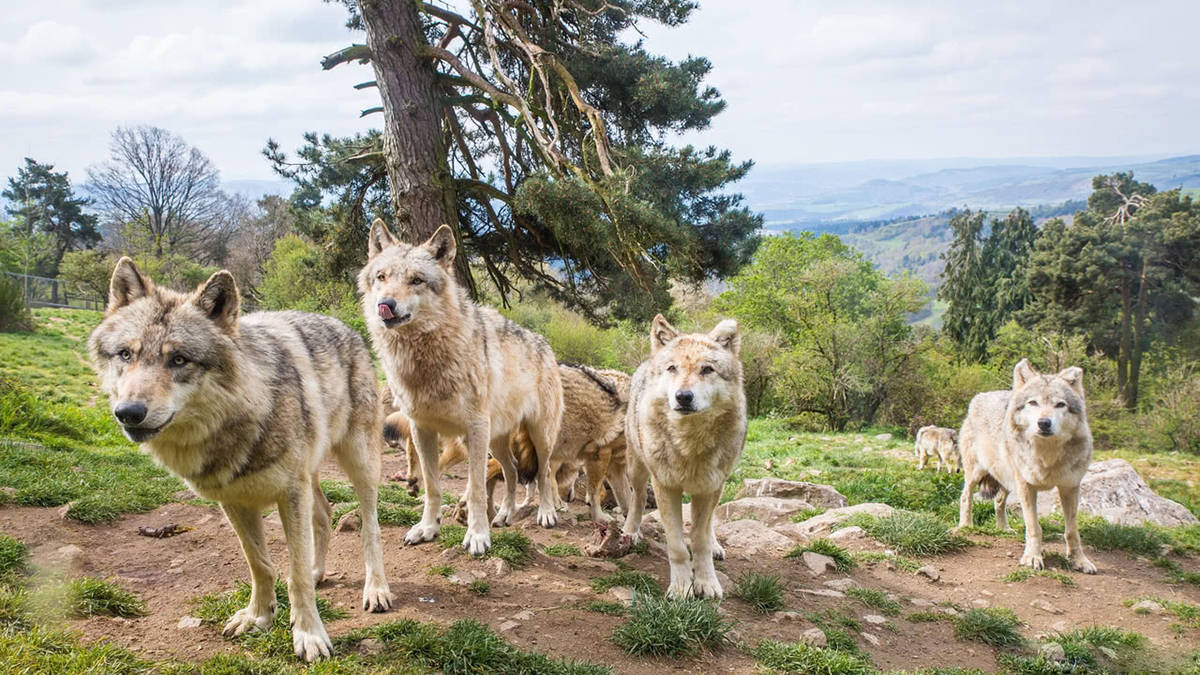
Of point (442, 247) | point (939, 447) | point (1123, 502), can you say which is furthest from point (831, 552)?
point (939, 447)

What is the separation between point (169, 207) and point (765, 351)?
3973 cm

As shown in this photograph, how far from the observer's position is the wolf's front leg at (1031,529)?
7156 millimetres

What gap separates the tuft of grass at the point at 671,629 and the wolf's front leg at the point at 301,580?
1.77 m

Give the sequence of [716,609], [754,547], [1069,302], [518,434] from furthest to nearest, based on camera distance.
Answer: [1069,302], [518,434], [754,547], [716,609]

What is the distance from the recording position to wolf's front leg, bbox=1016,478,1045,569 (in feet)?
23.5

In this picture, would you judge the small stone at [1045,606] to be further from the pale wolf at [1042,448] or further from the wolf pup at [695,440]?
the wolf pup at [695,440]

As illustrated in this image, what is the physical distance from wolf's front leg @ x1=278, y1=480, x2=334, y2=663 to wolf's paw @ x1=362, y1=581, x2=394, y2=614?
0.64 metres

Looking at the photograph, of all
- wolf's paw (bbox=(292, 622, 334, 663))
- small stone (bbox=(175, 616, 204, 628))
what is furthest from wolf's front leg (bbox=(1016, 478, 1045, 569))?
small stone (bbox=(175, 616, 204, 628))

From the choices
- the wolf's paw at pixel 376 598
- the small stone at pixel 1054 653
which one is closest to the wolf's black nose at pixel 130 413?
the wolf's paw at pixel 376 598

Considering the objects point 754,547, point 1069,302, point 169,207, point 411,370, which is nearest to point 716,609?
point 754,547

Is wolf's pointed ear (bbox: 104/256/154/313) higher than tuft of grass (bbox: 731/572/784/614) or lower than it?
higher

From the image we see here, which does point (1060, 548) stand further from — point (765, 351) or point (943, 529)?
point (765, 351)

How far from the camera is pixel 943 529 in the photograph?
7688mm

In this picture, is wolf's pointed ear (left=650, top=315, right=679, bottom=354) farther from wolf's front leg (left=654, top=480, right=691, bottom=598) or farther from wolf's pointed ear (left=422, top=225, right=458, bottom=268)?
wolf's pointed ear (left=422, top=225, right=458, bottom=268)
